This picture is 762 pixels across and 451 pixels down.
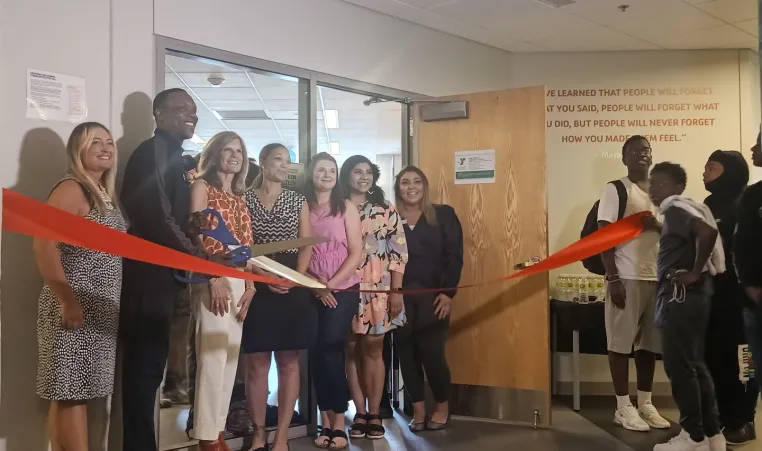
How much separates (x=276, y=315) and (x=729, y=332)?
2.21 meters

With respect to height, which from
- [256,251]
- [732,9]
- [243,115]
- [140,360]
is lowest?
[140,360]

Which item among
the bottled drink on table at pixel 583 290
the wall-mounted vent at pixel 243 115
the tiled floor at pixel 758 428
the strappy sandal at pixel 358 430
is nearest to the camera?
the tiled floor at pixel 758 428

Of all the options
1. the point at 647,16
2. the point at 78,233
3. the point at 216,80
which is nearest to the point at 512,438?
the point at 78,233

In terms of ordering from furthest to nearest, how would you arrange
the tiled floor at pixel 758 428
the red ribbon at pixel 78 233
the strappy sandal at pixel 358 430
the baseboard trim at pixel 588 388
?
the baseboard trim at pixel 588 388 < the strappy sandal at pixel 358 430 < the tiled floor at pixel 758 428 < the red ribbon at pixel 78 233

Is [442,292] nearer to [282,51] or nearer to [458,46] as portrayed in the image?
[282,51]

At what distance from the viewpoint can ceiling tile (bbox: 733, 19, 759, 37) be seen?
3.89 m

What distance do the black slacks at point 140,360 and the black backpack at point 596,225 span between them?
265 cm

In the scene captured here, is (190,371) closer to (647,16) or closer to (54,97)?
(54,97)

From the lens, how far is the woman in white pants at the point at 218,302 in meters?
2.57

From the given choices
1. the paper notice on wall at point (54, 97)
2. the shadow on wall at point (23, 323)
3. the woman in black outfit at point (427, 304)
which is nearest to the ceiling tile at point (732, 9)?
the woman in black outfit at point (427, 304)

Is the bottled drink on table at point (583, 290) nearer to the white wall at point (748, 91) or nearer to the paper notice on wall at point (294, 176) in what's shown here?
the white wall at point (748, 91)

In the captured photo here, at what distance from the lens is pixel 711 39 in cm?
422

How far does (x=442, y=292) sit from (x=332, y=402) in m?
0.87

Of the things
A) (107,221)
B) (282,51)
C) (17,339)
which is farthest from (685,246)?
(17,339)
